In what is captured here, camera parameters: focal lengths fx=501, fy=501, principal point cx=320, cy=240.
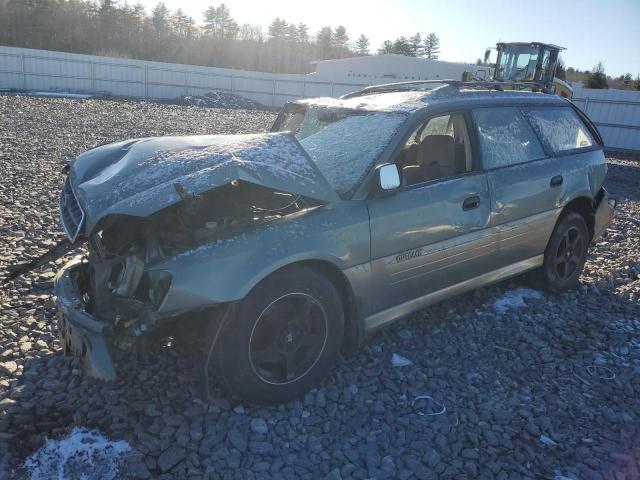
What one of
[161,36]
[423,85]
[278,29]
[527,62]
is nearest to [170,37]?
[161,36]

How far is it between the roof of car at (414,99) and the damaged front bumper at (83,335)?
7.92 feet

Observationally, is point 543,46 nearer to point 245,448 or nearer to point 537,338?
point 537,338

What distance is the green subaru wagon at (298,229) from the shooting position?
269 cm

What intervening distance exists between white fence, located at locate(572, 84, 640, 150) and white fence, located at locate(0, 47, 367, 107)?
10496mm

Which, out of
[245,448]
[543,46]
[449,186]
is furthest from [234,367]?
[543,46]

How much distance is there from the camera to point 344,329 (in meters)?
3.27

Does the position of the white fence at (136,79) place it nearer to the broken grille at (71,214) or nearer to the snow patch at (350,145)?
the snow patch at (350,145)

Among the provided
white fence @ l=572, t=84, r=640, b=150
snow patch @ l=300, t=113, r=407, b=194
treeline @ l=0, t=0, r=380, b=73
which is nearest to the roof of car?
snow patch @ l=300, t=113, r=407, b=194

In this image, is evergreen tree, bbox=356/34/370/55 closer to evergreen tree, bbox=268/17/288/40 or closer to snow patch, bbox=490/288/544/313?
evergreen tree, bbox=268/17/288/40

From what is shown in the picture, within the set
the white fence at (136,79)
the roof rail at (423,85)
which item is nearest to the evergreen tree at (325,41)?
the white fence at (136,79)

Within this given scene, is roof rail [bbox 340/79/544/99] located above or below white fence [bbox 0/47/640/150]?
below

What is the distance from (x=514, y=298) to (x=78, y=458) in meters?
3.77

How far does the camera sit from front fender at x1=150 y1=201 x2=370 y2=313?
2.55 meters

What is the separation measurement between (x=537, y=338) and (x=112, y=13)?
185ft
